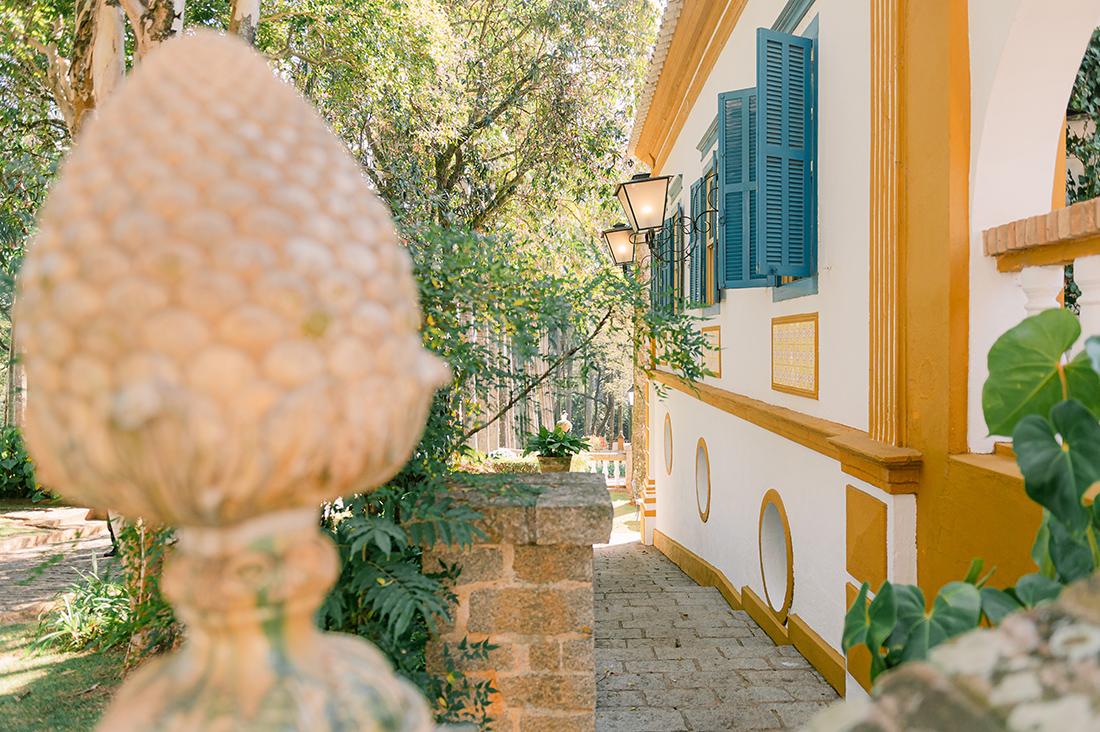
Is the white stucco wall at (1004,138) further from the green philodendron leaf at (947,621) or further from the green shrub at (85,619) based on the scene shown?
the green shrub at (85,619)

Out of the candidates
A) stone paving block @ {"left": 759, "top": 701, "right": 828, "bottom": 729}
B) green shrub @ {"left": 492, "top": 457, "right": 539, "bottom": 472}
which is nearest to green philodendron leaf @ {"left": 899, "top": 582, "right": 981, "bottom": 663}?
stone paving block @ {"left": 759, "top": 701, "right": 828, "bottom": 729}

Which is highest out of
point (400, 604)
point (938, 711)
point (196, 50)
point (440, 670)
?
point (196, 50)

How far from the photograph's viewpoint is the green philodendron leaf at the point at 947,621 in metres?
1.51

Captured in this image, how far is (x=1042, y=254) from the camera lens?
279cm


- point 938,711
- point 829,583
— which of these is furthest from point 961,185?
point 938,711

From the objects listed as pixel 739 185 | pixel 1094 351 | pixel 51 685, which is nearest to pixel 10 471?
pixel 51 685

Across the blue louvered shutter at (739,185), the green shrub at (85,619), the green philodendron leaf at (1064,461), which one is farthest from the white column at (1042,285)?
the green shrub at (85,619)

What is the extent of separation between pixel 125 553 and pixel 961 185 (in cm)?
496

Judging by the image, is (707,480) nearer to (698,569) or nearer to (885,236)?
(698,569)

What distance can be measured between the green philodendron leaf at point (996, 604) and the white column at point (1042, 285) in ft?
5.51

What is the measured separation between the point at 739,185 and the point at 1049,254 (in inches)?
108

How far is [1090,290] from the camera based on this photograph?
7.64 feet

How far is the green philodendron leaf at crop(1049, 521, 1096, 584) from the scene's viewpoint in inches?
58.5

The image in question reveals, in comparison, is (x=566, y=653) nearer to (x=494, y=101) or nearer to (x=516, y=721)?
(x=516, y=721)
